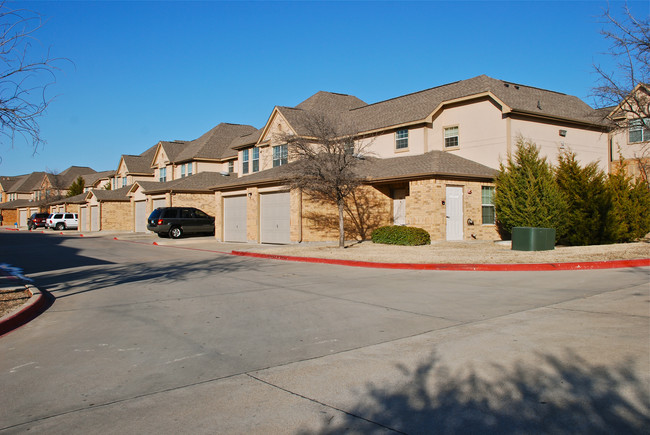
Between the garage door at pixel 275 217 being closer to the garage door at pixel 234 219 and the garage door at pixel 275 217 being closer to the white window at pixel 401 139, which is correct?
the garage door at pixel 234 219

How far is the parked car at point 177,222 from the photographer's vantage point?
3181 cm

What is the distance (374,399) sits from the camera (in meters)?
4.61

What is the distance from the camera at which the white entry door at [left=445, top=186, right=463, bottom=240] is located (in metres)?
22.8

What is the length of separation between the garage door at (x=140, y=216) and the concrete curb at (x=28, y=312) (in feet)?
107

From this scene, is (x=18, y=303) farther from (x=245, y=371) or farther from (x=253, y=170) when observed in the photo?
(x=253, y=170)

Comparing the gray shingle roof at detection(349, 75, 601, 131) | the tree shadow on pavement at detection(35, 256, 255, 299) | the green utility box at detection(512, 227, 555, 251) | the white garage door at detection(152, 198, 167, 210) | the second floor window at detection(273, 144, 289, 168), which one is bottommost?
the tree shadow on pavement at detection(35, 256, 255, 299)

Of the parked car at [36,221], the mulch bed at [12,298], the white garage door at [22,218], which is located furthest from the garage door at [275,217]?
the white garage door at [22,218]

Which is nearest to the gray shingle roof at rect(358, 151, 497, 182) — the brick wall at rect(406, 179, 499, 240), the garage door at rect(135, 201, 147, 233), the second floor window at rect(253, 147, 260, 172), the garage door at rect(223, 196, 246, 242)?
the brick wall at rect(406, 179, 499, 240)

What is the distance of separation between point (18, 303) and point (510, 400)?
8827mm

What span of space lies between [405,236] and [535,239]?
18.1ft

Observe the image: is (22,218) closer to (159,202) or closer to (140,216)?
(140,216)

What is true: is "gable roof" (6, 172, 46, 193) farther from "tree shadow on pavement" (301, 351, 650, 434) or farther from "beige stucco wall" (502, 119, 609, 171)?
"tree shadow on pavement" (301, 351, 650, 434)

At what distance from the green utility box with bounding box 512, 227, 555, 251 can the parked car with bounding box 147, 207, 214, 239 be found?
22.0 m

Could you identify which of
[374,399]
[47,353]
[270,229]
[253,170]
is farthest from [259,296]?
[253,170]
